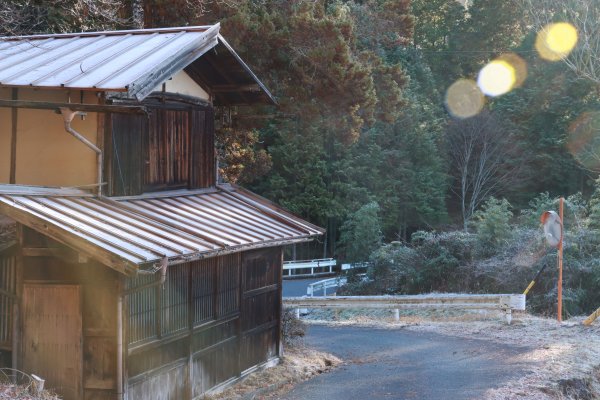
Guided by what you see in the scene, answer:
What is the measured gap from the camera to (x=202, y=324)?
35.8 feet

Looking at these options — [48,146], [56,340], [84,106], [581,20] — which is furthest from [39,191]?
[581,20]

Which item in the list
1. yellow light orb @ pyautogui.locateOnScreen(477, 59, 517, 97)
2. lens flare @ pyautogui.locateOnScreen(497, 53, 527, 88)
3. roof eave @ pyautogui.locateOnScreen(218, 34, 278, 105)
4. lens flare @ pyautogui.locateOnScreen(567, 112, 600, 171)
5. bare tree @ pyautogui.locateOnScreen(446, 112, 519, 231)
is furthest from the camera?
yellow light orb @ pyautogui.locateOnScreen(477, 59, 517, 97)

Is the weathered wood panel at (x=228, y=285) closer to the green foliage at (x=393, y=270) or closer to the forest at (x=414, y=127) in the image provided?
the forest at (x=414, y=127)

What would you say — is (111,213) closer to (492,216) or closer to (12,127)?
(12,127)

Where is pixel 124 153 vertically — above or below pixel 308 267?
above

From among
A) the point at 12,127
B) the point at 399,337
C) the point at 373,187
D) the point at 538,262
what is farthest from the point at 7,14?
the point at 373,187

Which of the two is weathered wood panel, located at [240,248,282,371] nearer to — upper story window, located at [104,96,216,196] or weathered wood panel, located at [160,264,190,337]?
upper story window, located at [104,96,216,196]

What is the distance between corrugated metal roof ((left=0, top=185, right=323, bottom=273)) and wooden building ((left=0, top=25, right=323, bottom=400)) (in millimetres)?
28

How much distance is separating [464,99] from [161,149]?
42.4 meters

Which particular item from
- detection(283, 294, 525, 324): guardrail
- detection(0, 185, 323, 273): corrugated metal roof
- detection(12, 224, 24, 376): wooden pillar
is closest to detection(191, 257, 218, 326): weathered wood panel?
detection(0, 185, 323, 273): corrugated metal roof

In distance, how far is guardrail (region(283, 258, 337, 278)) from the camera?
39.5 m

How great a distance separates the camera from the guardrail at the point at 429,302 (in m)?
19.0

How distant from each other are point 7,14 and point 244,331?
764 centimetres

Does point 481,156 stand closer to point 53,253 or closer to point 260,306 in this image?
point 260,306
